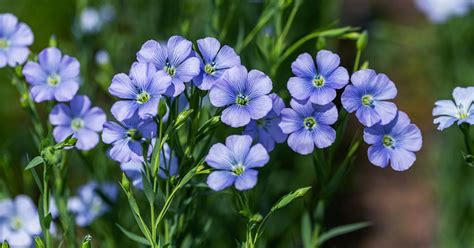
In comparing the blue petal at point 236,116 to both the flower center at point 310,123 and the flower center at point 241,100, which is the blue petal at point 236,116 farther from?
the flower center at point 310,123

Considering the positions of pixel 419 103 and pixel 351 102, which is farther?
pixel 419 103

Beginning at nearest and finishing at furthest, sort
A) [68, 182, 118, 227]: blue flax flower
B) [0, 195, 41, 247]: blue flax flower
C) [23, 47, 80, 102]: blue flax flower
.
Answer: [23, 47, 80, 102]: blue flax flower < [0, 195, 41, 247]: blue flax flower < [68, 182, 118, 227]: blue flax flower

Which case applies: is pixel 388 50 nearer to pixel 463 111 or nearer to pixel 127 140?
pixel 463 111

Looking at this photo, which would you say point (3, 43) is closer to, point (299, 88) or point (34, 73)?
point (34, 73)

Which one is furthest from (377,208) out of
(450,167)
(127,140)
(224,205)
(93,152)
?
(127,140)

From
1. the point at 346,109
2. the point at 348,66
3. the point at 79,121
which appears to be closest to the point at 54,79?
the point at 79,121

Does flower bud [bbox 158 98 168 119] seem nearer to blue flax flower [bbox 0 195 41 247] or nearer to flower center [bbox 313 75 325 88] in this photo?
flower center [bbox 313 75 325 88]

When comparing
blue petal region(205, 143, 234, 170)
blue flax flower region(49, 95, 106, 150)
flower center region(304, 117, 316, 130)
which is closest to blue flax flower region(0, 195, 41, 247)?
blue flax flower region(49, 95, 106, 150)
